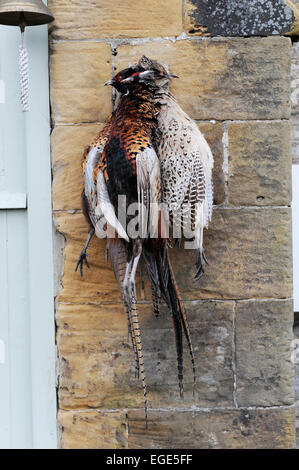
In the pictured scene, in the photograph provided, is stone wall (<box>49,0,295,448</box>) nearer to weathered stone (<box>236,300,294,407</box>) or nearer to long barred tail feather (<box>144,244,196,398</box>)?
→ weathered stone (<box>236,300,294,407</box>)

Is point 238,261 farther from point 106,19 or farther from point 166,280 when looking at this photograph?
point 106,19

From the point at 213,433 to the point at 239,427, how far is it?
4.3 inches

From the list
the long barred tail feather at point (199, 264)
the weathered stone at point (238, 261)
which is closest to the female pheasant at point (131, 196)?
the long barred tail feather at point (199, 264)

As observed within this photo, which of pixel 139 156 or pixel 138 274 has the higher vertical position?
pixel 139 156

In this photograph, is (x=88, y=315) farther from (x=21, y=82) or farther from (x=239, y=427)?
(x=21, y=82)

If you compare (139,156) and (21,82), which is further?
(21,82)

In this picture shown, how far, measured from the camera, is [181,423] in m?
2.46

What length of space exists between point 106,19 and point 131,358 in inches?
54.4

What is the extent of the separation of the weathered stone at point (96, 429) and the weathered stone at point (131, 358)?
4cm

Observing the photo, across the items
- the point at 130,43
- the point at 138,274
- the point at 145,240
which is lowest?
the point at 138,274

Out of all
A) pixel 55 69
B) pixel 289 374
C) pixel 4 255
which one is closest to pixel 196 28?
pixel 55 69

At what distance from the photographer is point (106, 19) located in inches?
96.3

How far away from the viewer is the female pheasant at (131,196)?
2148 millimetres

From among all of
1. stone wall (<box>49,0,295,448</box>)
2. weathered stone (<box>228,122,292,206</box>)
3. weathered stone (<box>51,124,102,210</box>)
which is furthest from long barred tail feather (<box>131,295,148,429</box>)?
weathered stone (<box>228,122,292,206</box>)
